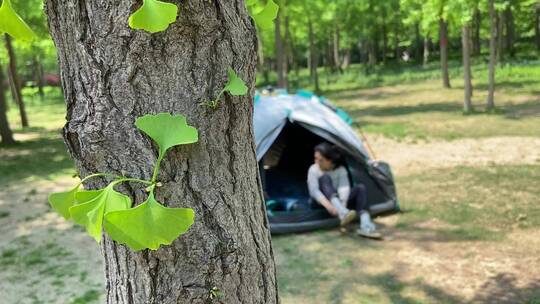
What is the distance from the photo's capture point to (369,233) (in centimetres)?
529

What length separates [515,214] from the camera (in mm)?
5621

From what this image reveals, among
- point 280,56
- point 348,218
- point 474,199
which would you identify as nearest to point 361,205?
point 348,218

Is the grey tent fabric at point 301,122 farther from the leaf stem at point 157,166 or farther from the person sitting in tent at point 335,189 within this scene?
the leaf stem at point 157,166

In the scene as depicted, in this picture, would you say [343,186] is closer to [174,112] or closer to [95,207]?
[174,112]

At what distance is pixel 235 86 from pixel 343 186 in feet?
15.8

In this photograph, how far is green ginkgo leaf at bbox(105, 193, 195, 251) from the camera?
2.67 feet

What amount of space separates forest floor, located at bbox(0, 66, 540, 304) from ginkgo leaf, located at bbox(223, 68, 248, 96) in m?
3.24

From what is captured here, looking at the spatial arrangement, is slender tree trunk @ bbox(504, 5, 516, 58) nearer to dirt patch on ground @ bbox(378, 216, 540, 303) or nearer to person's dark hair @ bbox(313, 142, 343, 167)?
person's dark hair @ bbox(313, 142, 343, 167)

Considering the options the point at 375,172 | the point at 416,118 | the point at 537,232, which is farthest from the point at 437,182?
the point at 416,118

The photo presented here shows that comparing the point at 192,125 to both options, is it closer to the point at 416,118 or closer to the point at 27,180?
the point at 27,180

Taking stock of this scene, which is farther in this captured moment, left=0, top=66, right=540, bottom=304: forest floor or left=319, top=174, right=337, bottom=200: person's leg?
left=319, top=174, right=337, bottom=200: person's leg

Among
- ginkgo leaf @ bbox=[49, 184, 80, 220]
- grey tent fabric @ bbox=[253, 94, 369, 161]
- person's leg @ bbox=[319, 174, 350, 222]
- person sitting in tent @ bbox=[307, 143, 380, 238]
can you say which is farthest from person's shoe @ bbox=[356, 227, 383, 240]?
ginkgo leaf @ bbox=[49, 184, 80, 220]

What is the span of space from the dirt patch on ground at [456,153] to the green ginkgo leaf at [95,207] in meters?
7.08

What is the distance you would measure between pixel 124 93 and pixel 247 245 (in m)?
0.41
